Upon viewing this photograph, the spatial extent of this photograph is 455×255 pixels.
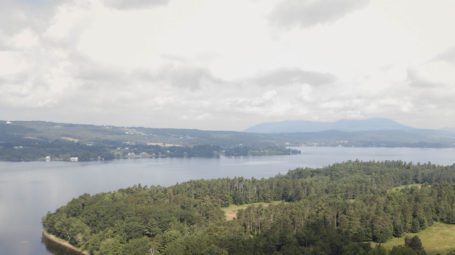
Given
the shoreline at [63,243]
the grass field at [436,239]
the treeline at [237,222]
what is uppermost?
the treeline at [237,222]

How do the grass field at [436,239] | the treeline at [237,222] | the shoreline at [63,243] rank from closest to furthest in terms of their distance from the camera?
the treeline at [237,222]
the grass field at [436,239]
the shoreline at [63,243]

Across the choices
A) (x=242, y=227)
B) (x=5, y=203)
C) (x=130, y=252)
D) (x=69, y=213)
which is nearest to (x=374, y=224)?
(x=242, y=227)

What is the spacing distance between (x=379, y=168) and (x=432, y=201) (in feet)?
227

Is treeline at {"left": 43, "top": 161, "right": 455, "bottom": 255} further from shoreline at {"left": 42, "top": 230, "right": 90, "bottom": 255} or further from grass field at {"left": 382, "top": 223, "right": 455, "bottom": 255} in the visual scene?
grass field at {"left": 382, "top": 223, "right": 455, "bottom": 255}

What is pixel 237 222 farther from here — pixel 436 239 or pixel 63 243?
pixel 436 239

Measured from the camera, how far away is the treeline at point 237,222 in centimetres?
6253

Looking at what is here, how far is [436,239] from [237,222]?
3401cm

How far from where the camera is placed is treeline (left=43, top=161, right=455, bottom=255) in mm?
62531

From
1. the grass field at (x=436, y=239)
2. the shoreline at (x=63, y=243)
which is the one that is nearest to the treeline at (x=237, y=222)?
the shoreline at (x=63, y=243)

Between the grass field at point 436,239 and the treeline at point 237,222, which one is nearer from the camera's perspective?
the treeline at point 237,222

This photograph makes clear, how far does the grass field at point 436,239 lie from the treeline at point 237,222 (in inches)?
54.7

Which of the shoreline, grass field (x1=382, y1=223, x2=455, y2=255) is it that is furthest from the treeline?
grass field (x1=382, y1=223, x2=455, y2=255)

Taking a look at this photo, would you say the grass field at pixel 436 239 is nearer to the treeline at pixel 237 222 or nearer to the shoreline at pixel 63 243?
the treeline at pixel 237 222

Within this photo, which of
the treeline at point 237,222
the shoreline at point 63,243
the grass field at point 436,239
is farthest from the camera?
the shoreline at point 63,243
